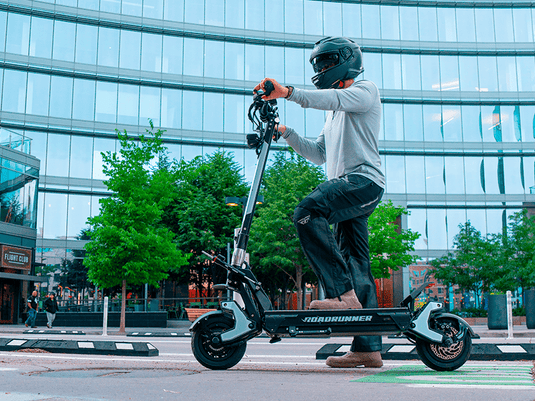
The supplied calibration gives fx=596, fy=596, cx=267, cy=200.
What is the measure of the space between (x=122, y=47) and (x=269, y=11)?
34.0ft

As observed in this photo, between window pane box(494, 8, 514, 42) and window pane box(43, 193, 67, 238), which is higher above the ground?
window pane box(494, 8, 514, 42)

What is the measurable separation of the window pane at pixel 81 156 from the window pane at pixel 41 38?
217 inches

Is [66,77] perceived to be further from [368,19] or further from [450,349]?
[450,349]

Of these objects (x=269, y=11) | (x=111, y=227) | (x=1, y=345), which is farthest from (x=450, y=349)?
(x=269, y=11)

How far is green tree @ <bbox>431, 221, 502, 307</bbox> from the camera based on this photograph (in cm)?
2890

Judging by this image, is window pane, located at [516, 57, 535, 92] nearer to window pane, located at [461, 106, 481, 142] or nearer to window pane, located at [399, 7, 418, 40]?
window pane, located at [461, 106, 481, 142]

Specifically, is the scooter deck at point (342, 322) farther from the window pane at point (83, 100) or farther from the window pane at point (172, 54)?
the window pane at point (172, 54)

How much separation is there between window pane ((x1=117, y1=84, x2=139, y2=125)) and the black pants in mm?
35874

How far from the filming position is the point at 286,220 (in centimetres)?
2634

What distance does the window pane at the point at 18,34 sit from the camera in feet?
118

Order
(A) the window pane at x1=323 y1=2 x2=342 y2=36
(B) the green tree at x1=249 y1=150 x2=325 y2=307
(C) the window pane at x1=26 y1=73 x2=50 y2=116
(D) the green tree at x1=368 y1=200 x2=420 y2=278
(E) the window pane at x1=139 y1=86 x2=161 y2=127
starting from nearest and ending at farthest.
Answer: (B) the green tree at x1=249 y1=150 x2=325 y2=307, (D) the green tree at x1=368 y1=200 x2=420 y2=278, (C) the window pane at x1=26 y1=73 x2=50 y2=116, (E) the window pane at x1=139 y1=86 x2=161 y2=127, (A) the window pane at x1=323 y1=2 x2=342 y2=36

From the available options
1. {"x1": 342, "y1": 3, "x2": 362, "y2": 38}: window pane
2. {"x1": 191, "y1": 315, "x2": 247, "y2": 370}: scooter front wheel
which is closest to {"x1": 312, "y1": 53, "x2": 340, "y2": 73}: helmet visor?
{"x1": 191, "y1": 315, "x2": 247, "y2": 370}: scooter front wheel

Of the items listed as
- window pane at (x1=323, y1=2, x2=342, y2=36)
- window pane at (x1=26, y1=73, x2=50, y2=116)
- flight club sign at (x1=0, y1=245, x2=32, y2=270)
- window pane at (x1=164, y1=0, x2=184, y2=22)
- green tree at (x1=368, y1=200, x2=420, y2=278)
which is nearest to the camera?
green tree at (x1=368, y1=200, x2=420, y2=278)

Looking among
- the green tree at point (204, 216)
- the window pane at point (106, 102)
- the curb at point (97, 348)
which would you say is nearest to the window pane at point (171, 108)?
the window pane at point (106, 102)
